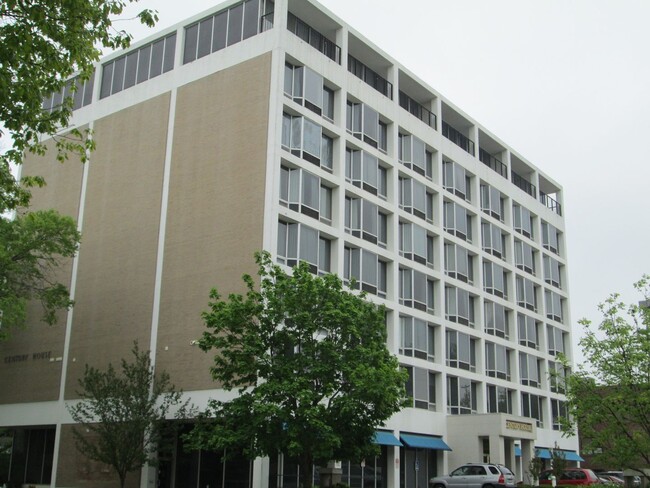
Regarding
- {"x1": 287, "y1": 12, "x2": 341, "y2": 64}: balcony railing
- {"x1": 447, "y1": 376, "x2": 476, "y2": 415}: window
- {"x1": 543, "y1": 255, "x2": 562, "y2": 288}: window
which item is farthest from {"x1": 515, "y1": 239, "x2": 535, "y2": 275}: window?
{"x1": 287, "y1": 12, "x2": 341, "y2": 64}: balcony railing

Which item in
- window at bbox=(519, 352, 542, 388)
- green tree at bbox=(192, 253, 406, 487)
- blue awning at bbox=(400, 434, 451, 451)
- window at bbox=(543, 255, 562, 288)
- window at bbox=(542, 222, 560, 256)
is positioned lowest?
blue awning at bbox=(400, 434, 451, 451)

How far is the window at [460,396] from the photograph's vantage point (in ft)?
166

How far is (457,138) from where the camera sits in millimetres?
59719

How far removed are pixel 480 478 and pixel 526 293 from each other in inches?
987

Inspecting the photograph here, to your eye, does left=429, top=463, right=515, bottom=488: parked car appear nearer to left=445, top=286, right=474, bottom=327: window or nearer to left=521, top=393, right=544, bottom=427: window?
left=445, top=286, right=474, bottom=327: window

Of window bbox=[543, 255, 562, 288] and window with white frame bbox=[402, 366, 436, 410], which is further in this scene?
window bbox=[543, 255, 562, 288]

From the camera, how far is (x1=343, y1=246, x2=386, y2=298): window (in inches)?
1710

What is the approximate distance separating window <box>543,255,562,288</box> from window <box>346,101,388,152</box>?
86.8 feet

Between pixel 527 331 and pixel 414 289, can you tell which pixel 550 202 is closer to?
pixel 527 331

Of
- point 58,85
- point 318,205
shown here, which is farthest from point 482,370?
point 58,85

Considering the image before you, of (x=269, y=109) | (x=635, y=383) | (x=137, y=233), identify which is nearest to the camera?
(x=635, y=383)

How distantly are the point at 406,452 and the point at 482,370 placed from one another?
10279mm

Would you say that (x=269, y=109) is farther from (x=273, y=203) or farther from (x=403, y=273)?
(x=403, y=273)

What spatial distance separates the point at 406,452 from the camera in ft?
153
